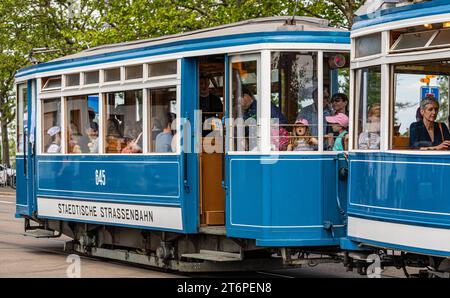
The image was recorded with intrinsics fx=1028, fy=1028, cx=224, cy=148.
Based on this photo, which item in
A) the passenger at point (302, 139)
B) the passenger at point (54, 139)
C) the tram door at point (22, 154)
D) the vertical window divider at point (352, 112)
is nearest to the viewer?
the vertical window divider at point (352, 112)

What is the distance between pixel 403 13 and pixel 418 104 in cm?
92

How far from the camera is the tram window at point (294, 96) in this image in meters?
12.2

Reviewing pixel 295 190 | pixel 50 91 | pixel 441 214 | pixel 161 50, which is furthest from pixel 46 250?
pixel 441 214

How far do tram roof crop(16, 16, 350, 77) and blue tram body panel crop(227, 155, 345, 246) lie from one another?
143cm

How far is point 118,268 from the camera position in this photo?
48.4 ft

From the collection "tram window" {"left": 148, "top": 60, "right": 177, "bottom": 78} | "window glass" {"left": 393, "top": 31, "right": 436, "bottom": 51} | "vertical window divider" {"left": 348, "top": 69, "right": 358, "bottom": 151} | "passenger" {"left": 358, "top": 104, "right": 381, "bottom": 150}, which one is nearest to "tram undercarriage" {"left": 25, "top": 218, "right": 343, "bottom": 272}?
"vertical window divider" {"left": 348, "top": 69, "right": 358, "bottom": 151}

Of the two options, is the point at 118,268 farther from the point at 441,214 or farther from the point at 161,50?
the point at 441,214

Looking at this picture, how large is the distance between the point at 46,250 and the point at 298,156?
711 cm

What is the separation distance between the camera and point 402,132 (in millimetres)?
10289

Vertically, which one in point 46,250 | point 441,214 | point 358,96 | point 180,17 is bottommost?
point 46,250

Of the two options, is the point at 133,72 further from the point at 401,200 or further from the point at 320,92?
the point at 401,200

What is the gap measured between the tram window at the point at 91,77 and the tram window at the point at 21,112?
265cm

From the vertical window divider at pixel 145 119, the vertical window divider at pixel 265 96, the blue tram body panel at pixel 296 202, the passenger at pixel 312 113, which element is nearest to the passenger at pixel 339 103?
the passenger at pixel 312 113

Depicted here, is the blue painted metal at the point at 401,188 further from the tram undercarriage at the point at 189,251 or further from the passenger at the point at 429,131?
the tram undercarriage at the point at 189,251
